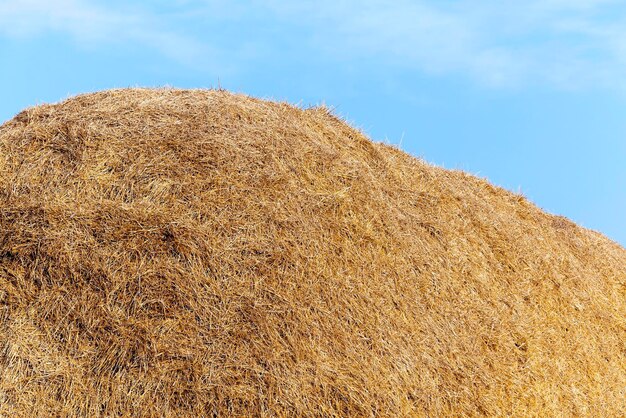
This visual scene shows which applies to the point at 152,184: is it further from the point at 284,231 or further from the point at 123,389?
the point at 123,389

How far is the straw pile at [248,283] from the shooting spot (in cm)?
809

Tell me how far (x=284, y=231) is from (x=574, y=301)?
694cm

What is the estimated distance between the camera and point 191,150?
33.7ft

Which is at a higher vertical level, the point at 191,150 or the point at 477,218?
the point at 477,218

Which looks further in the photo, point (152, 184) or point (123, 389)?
point (152, 184)

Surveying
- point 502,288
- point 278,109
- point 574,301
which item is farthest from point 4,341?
point 574,301

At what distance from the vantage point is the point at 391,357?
880 centimetres

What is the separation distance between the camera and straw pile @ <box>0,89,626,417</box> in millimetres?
8094

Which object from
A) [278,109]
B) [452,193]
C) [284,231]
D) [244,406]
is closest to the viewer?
[244,406]

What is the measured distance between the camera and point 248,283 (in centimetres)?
884

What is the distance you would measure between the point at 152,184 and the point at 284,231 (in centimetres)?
208

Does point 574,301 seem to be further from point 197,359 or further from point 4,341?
point 4,341

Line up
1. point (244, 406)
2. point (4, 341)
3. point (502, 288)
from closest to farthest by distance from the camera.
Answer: point (244, 406) < point (4, 341) < point (502, 288)

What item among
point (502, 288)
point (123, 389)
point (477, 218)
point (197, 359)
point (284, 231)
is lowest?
point (123, 389)
